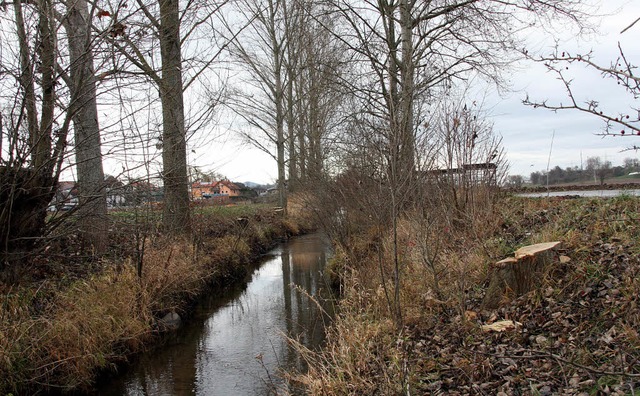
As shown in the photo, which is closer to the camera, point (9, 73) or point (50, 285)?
point (9, 73)

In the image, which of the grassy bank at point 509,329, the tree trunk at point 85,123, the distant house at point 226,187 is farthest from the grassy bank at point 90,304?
the distant house at point 226,187

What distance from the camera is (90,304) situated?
616cm

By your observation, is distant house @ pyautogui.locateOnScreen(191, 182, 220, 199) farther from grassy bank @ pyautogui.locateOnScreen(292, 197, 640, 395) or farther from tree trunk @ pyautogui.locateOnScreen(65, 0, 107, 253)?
grassy bank @ pyautogui.locateOnScreen(292, 197, 640, 395)

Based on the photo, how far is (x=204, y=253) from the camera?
1073 cm

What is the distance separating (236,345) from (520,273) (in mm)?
4016

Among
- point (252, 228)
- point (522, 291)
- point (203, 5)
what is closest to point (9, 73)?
point (203, 5)

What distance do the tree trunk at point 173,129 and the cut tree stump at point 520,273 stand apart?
4825 mm

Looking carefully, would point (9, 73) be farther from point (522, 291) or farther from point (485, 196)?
point (485, 196)

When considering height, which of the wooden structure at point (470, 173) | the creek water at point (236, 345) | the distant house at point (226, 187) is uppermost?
the distant house at point (226, 187)

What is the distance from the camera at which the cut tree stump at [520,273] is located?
16.5 ft

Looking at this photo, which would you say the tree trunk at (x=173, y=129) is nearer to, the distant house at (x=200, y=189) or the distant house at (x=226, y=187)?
the distant house at (x=200, y=189)

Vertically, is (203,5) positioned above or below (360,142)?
above

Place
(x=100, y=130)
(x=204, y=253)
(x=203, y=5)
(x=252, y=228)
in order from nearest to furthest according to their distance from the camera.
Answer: (x=100, y=130) < (x=203, y=5) < (x=204, y=253) < (x=252, y=228)

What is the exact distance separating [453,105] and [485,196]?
1604 mm
